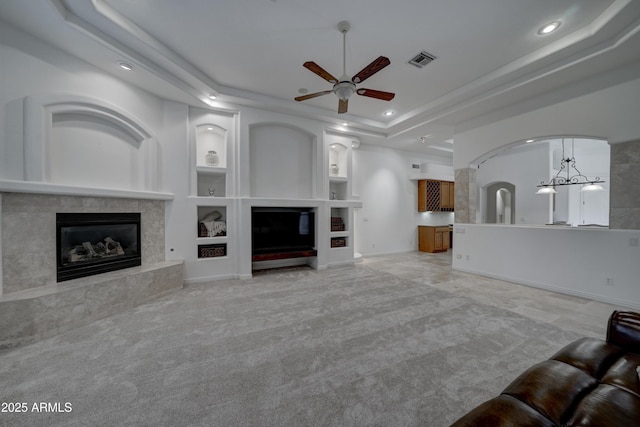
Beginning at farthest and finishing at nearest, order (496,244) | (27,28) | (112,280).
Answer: (496,244) < (112,280) < (27,28)

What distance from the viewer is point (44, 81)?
2.73 m

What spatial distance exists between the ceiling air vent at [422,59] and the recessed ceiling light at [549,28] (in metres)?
1.16

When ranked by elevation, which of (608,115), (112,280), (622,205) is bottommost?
(112,280)

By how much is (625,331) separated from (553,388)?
29.9 inches

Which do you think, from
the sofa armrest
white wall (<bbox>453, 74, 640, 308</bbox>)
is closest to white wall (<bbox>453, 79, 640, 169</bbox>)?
white wall (<bbox>453, 74, 640, 308</bbox>)

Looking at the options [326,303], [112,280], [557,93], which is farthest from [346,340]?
[557,93]

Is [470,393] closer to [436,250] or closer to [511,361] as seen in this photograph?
[511,361]

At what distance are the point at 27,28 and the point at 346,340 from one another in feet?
15.5

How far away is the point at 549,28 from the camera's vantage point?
2.80 meters

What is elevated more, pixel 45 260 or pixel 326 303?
pixel 45 260

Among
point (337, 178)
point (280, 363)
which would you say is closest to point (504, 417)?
point (280, 363)

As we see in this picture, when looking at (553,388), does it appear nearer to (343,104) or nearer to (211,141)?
(343,104)

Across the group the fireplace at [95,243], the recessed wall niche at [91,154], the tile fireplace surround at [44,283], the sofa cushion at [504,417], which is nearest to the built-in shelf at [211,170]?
the recessed wall niche at [91,154]

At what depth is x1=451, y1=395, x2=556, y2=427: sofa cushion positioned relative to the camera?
33.4 inches
